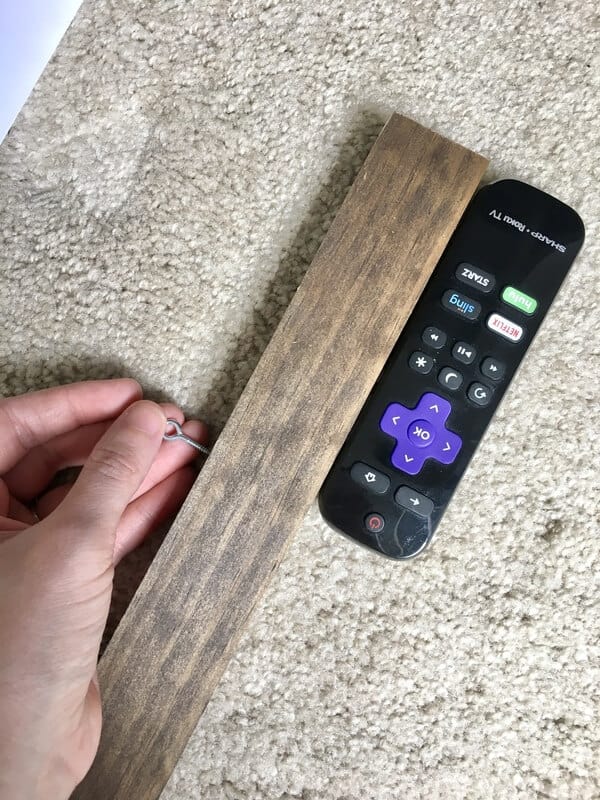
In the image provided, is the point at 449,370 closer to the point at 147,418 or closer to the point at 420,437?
the point at 420,437

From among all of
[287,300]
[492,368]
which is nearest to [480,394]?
[492,368]

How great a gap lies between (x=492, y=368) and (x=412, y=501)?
84 mm

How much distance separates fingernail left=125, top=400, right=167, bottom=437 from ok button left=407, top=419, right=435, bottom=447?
0.43 feet

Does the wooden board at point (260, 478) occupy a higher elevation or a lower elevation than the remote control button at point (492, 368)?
lower

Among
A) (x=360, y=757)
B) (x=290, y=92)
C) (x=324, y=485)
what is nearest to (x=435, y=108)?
(x=290, y=92)

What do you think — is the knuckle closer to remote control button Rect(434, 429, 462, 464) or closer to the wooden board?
the wooden board

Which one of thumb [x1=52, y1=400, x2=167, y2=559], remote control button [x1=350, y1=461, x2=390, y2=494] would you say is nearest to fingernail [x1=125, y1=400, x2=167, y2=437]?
thumb [x1=52, y1=400, x2=167, y2=559]

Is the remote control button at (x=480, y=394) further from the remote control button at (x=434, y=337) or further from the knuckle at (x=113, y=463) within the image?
the knuckle at (x=113, y=463)

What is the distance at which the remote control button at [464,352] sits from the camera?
0.39m

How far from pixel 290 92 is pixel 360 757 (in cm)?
37

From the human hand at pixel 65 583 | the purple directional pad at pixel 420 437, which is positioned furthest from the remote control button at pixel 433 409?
the human hand at pixel 65 583

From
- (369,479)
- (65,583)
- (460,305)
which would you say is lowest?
(65,583)

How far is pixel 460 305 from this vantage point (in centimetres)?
39

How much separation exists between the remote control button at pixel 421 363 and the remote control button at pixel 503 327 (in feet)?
0.13
